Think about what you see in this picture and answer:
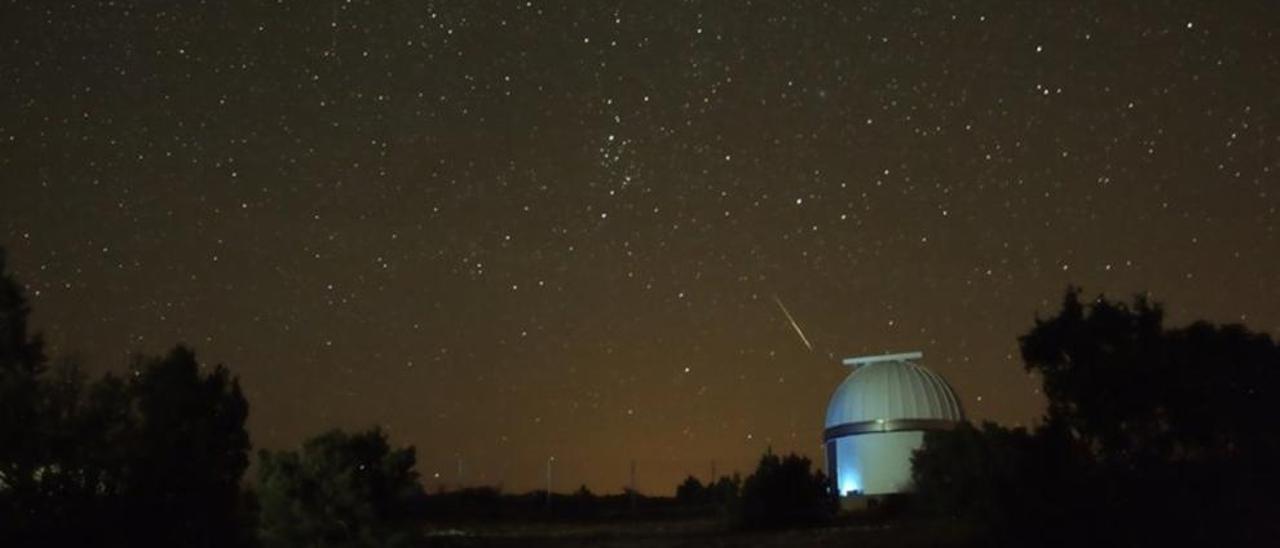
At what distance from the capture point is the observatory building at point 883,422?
4906 centimetres

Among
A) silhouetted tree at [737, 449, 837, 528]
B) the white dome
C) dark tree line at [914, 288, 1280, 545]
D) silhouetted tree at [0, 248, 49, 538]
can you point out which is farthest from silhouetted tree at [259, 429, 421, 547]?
the white dome

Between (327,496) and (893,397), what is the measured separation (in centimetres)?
2756

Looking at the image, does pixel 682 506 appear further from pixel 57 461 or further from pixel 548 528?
pixel 57 461

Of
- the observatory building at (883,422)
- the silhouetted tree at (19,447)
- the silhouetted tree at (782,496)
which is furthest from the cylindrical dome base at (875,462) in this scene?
the silhouetted tree at (19,447)

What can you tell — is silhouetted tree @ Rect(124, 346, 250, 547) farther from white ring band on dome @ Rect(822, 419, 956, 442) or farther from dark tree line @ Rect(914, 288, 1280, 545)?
white ring band on dome @ Rect(822, 419, 956, 442)

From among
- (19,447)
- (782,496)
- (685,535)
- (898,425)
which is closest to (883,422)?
(898,425)

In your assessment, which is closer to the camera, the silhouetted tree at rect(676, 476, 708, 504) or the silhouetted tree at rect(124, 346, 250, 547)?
the silhouetted tree at rect(124, 346, 250, 547)

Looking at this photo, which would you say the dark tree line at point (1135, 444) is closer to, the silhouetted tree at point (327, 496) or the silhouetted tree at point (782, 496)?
the silhouetted tree at point (782, 496)

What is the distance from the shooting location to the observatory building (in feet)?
161

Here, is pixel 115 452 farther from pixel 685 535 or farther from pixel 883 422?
pixel 883 422

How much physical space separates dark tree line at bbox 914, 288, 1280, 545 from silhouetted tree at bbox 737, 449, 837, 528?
327 inches

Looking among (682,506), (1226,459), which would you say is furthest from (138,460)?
(682,506)

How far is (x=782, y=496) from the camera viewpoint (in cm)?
4241

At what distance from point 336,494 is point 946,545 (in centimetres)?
1080
